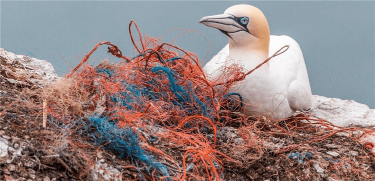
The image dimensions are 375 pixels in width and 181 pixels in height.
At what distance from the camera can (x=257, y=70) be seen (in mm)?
4492

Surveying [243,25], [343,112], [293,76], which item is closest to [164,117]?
[243,25]

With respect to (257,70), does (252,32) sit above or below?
above

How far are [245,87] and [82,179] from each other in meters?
1.97

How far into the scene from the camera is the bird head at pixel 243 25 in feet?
14.6

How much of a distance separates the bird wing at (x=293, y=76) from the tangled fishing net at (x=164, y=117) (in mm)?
190

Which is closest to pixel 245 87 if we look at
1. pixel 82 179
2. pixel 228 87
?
pixel 228 87

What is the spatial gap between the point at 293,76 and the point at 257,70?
576 mm

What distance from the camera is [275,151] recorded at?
153 inches

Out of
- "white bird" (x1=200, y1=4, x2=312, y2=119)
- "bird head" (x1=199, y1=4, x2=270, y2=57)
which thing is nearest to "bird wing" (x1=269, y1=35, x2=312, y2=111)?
"white bird" (x1=200, y1=4, x2=312, y2=119)

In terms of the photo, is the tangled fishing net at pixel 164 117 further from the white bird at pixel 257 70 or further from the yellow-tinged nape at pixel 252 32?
the yellow-tinged nape at pixel 252 32

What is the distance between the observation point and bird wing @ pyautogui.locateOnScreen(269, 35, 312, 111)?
15.6ft

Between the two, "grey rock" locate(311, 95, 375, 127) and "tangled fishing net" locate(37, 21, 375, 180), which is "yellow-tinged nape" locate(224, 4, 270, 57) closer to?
"tangled fishing net" locate(37, 21, 375, 180)

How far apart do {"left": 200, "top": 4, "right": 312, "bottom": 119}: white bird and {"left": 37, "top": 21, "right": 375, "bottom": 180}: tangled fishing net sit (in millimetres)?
118

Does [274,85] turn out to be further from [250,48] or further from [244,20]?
[244,20]
